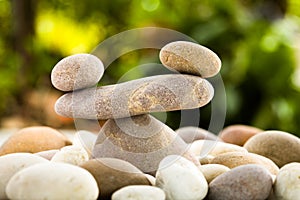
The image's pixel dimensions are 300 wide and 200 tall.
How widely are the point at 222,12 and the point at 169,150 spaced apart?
2.04 meters

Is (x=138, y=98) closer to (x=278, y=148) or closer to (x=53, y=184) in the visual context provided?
(x=53, y=184)

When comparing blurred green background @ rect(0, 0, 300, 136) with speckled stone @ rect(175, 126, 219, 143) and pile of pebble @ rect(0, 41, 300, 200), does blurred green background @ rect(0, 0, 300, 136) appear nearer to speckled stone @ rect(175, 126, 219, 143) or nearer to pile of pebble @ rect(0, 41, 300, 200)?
speckled stone @ rect(175, 126, 219, 143)

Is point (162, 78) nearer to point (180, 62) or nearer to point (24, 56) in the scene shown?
point (180, 62)

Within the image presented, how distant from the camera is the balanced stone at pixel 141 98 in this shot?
2.43ft

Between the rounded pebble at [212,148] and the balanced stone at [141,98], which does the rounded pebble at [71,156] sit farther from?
the rounded pebble at [212,148]

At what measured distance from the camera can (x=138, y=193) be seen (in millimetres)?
643

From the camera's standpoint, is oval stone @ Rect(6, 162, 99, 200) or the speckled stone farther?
the speckled stone

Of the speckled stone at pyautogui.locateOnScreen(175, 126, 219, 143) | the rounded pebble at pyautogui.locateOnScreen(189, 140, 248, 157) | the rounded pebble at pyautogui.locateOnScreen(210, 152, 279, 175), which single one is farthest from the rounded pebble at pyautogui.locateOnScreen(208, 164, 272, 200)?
the speckled stone at pyautogui.locateOnScreen(175, 126, 219, 143)

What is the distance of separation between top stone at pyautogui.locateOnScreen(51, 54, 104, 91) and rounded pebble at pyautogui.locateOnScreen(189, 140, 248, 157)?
0.28 metres

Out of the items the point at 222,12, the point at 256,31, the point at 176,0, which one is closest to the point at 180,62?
the point at 256,31

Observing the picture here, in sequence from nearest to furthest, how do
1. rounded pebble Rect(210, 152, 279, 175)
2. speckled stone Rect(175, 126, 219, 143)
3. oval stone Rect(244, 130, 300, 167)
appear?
1. rounded pebble Rect(210, 152, 279, 175)
2. oval stone Rect(244, 130, 300, 167)
3. speckled stone Rect(175, 126, 219, 143)

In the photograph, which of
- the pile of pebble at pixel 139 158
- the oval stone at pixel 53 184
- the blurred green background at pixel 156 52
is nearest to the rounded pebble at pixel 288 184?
the pile of pebble at pixel 139 158

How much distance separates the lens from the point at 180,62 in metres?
0.77

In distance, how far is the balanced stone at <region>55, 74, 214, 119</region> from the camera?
2.43ft
